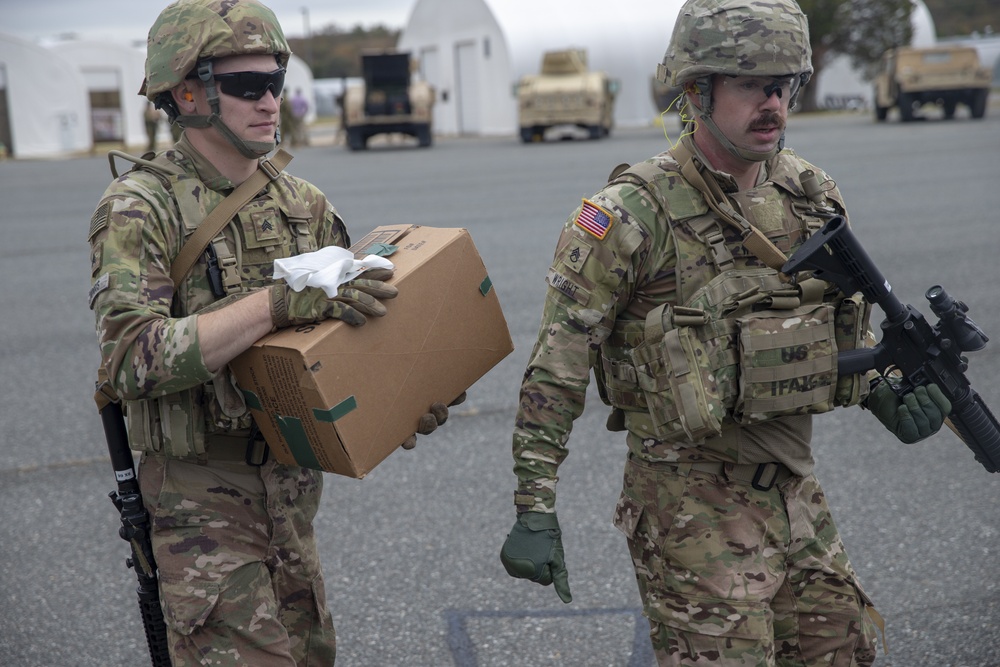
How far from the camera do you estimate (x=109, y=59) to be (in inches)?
1585

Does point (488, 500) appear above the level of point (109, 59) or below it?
below

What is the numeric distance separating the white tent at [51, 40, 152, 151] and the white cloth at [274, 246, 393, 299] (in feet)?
128

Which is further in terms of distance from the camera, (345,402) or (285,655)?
(285,655)

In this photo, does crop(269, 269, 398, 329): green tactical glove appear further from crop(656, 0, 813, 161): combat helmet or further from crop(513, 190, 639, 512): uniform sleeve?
crop(656, 0, 813, 161): combat helmet

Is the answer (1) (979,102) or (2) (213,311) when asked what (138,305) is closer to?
(2) (213,311)

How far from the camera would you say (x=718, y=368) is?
2.68m

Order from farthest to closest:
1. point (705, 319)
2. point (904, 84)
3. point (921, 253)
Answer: point (904, 84), point (921, 253), point (705, 319)

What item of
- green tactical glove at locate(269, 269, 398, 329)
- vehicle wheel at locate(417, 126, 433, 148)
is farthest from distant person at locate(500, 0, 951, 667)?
vehicle wheel at locate(417, 126, 433, 148)

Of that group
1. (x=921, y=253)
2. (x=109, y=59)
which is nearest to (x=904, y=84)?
(x=921, y=253)

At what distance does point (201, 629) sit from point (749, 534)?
137 cm

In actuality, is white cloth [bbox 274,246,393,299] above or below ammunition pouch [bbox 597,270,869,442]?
above

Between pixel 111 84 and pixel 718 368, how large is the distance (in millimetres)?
41314

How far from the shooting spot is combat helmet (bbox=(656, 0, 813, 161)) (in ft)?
8.68

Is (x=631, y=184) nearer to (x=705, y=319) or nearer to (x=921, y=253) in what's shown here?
(x=705, y=319)
